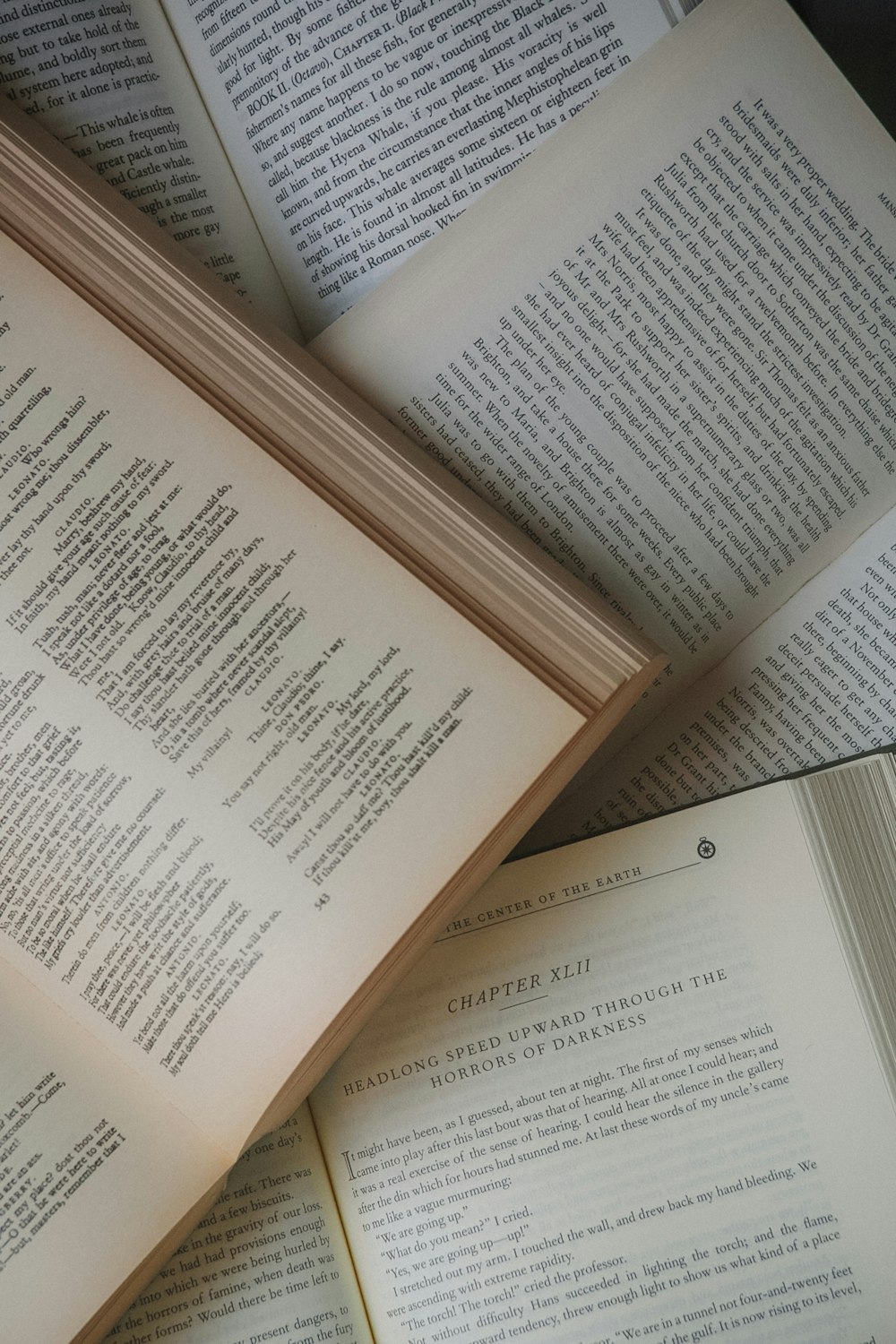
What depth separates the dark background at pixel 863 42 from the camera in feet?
2.14

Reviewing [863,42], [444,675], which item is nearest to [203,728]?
[444,675]

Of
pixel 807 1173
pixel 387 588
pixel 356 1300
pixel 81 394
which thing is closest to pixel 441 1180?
pixel 356 1300

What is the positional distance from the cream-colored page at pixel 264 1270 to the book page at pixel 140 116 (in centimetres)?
51

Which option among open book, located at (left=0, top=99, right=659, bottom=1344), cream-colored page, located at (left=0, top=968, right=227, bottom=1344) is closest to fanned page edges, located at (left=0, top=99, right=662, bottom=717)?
open book, located at (left=0, top=99, right=659, bottom=1344)

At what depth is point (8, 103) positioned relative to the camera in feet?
1.94

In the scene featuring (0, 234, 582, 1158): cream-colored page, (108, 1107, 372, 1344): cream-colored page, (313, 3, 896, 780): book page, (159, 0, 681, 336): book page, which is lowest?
(108, 1107, 372, 1344): cream-colored page

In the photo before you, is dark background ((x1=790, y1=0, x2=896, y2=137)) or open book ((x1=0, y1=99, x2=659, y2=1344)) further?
dark background ((x1=790, y1=0, x2=896, y2=137))

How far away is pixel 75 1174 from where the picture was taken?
549 millimetres

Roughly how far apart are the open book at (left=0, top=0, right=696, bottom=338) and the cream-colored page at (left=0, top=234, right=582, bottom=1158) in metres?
0.13

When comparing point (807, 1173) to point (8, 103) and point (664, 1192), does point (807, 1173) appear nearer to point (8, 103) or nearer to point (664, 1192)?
point (664, 1192)

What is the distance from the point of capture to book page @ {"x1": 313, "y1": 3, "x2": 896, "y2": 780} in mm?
607

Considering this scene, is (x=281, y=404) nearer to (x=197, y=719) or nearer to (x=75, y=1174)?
(x=197, y=719)

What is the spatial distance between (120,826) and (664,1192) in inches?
14.3

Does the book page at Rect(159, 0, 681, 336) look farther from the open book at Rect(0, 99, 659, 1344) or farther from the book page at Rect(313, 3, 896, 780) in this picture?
the open book at Rect(0, 99, 659, 1344)
